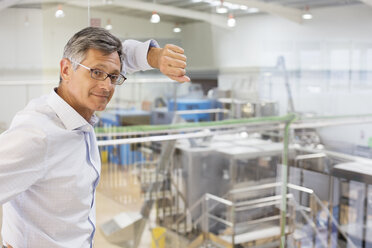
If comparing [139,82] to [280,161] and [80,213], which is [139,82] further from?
[80,213]

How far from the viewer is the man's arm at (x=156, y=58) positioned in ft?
2.84

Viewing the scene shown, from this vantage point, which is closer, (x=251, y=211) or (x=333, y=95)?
(x=251, y=211)

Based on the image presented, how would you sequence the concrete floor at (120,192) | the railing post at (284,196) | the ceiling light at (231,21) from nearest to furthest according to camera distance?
the railing post at (284,196)
the concrete floor at (120,192)
the ceiling light at (231,21)

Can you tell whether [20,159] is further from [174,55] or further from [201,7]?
[201,7]

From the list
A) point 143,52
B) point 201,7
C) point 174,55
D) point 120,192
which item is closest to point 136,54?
point 143,52

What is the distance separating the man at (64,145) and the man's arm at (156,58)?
0.09 metres

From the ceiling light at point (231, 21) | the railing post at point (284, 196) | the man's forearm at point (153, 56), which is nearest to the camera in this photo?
the man's forearm at point (153, 56)

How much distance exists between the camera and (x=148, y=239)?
9.44 ft

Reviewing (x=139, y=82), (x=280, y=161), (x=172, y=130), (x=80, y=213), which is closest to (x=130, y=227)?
(x=172, y=130)

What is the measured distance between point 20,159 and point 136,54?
1.20ft

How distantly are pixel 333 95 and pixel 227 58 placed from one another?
1.39 m

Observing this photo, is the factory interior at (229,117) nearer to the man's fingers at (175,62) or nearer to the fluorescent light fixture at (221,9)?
the fluorescent light fixture at (221,9)

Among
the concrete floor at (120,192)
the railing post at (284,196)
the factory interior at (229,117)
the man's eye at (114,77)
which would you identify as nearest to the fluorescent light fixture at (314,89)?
the factory interior at (229,117)

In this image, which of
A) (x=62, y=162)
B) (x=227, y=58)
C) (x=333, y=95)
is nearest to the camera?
(x=62, y=162)
